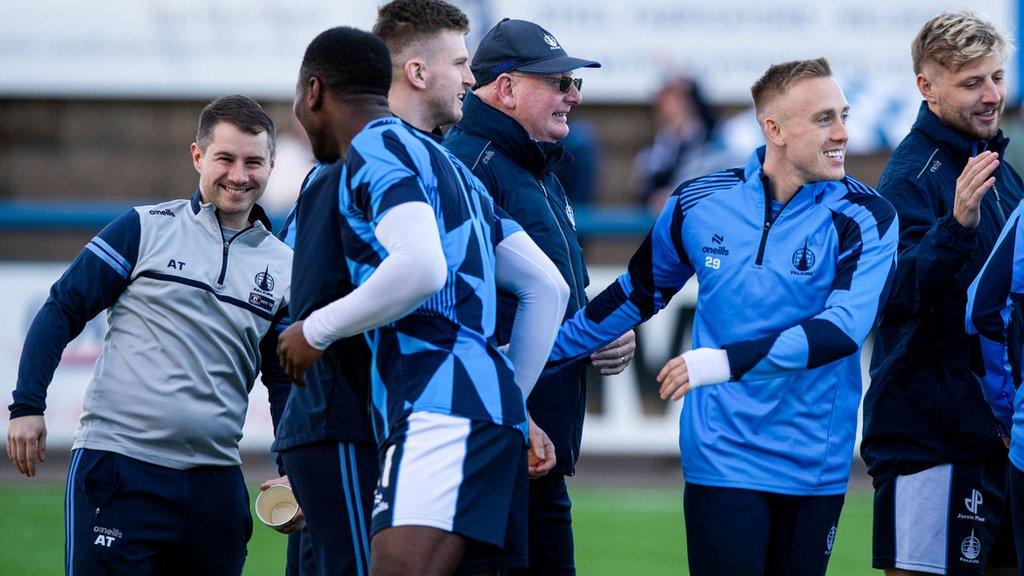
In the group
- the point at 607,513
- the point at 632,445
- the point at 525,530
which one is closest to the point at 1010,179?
the point at 525,530

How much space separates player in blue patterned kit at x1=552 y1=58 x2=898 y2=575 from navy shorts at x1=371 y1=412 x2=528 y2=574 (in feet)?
3.25

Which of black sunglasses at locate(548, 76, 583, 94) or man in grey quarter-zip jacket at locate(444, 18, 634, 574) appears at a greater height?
black sunglasses at locate(548, 76, 583, 94)

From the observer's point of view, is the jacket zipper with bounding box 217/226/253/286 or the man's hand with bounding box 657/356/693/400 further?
the jacket zipper with bounding box 217/226/253/286

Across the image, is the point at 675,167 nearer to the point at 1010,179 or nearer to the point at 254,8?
the point at 254,8

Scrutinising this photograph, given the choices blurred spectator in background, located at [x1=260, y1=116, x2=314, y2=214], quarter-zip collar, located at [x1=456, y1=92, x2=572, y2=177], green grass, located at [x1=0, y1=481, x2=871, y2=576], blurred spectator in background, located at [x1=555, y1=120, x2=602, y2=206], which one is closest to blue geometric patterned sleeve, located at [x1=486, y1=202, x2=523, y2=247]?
quarter-zip collar, located at [x1=456, y1=92, x2=572, y2=177]

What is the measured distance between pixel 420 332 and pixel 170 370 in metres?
1.48

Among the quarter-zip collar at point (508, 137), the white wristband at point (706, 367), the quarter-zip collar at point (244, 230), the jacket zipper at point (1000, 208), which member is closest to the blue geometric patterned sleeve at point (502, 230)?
the white wristband at point (706, 367)

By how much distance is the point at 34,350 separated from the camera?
4.83 m

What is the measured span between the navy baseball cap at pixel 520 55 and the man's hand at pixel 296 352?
1.59m

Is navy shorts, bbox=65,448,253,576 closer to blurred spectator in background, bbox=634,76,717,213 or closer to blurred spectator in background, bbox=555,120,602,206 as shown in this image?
blurred spectator in background, bbox=555,120,602,206

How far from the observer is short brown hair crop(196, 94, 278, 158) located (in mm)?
5180

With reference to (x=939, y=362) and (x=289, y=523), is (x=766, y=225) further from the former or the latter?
(x=289, y=523)

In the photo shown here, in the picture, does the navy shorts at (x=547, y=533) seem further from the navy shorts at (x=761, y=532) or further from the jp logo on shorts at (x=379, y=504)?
the jp logo on shorts at (x=379, y=504)

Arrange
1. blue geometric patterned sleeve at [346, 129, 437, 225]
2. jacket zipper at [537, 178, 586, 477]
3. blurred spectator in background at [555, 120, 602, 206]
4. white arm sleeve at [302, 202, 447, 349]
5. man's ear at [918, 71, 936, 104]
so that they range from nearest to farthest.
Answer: white arm sleeve at [302, 202, 447, 349] → blue geometric patterned sleeve at [346, 129, 437, 225] → jacket zipper at [537, 178, 586, 477] → man's ear at [918, 71, 936, 104] → blurred spectator in background at [555, 120, 602, 206]
